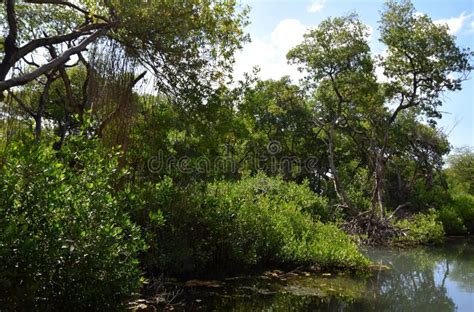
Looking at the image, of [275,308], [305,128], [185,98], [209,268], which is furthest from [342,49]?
[275,308]

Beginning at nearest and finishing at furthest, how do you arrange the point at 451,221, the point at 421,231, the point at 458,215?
the point at 421,231 < the point at 451,221 < the point at 458,215

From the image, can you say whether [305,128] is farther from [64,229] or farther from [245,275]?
[64,229]

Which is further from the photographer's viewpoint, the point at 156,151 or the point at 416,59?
the point at 416,59

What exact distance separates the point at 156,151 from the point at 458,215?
18.1 metres

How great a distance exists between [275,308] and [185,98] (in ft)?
12.8

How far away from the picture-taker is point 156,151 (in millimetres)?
8055

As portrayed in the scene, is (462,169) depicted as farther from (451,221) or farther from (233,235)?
(233,235)

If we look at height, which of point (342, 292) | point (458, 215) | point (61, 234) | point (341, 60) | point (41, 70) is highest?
point (341, 60)

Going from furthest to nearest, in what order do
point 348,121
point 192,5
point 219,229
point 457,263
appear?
point 348,121
point 457,263
point 219,229
point 192,5

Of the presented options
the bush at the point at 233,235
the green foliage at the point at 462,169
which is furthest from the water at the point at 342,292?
the green foliage at the point at 462,169

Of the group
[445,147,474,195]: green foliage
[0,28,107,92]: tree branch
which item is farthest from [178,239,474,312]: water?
[445,147,474,195]: green foliage

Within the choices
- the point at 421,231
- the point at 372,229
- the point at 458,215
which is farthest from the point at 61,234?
the point at 458,215

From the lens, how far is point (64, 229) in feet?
13.9

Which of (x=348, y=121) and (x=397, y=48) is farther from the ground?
(x=397, y=48)
